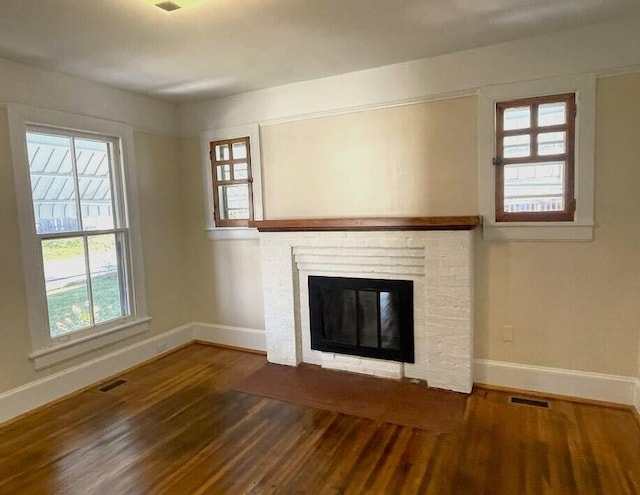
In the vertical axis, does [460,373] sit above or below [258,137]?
below

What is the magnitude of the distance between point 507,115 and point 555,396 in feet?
6.54

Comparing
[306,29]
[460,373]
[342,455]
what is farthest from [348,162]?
[342,455]

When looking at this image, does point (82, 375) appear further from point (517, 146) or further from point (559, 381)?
point (517, 146)

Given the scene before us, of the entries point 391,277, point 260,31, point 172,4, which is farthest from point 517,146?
point 172,4

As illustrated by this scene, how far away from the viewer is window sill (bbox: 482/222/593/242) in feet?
8.96

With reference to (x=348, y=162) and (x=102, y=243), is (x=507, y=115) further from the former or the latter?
(x=102, y=243)

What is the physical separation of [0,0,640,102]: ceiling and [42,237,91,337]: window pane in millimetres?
1334

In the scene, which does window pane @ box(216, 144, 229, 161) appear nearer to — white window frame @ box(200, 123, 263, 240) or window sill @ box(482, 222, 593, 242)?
white window frame @ box(200, 123, 263, 240)

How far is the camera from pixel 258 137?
378 cm

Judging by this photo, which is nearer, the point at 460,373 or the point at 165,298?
the point at 460,373

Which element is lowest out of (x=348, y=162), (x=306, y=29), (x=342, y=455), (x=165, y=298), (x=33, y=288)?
(x=342, y=455)

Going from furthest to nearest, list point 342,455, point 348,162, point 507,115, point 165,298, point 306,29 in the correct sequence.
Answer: point 165,298 < point 348,162 < point 507,115 < point 306,29 < point 342,455

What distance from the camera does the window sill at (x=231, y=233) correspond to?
395cm

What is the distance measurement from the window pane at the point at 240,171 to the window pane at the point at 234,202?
3.4 inches
